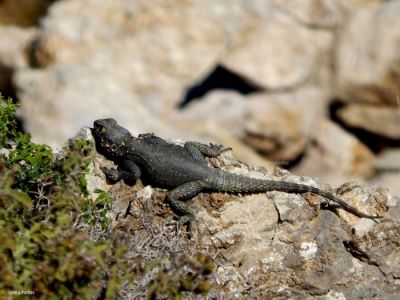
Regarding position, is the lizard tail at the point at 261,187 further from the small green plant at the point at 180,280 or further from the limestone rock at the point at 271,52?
the limestone rock at the point at 271,52

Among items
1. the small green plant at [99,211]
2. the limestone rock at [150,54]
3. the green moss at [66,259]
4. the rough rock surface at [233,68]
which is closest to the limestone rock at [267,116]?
the rough rock surface at [233,68]

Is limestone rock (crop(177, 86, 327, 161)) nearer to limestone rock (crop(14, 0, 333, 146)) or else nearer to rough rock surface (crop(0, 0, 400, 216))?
rough rock surface (crop(0, 0, 400, 216))

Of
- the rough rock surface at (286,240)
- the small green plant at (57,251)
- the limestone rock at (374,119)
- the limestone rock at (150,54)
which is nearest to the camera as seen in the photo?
the small green plant at (57,251)

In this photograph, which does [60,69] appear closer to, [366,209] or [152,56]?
[152,56]

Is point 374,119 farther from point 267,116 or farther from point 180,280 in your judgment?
point 180,280

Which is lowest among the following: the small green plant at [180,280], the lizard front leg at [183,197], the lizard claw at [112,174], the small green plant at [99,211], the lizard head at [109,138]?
the small green plant at [180,280]

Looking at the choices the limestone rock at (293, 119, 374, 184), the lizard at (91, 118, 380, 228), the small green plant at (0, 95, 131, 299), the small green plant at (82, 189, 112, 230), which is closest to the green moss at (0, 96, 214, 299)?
the small green plant at (0, 95, 131, 299)

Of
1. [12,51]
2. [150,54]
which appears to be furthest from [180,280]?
[12,51]
